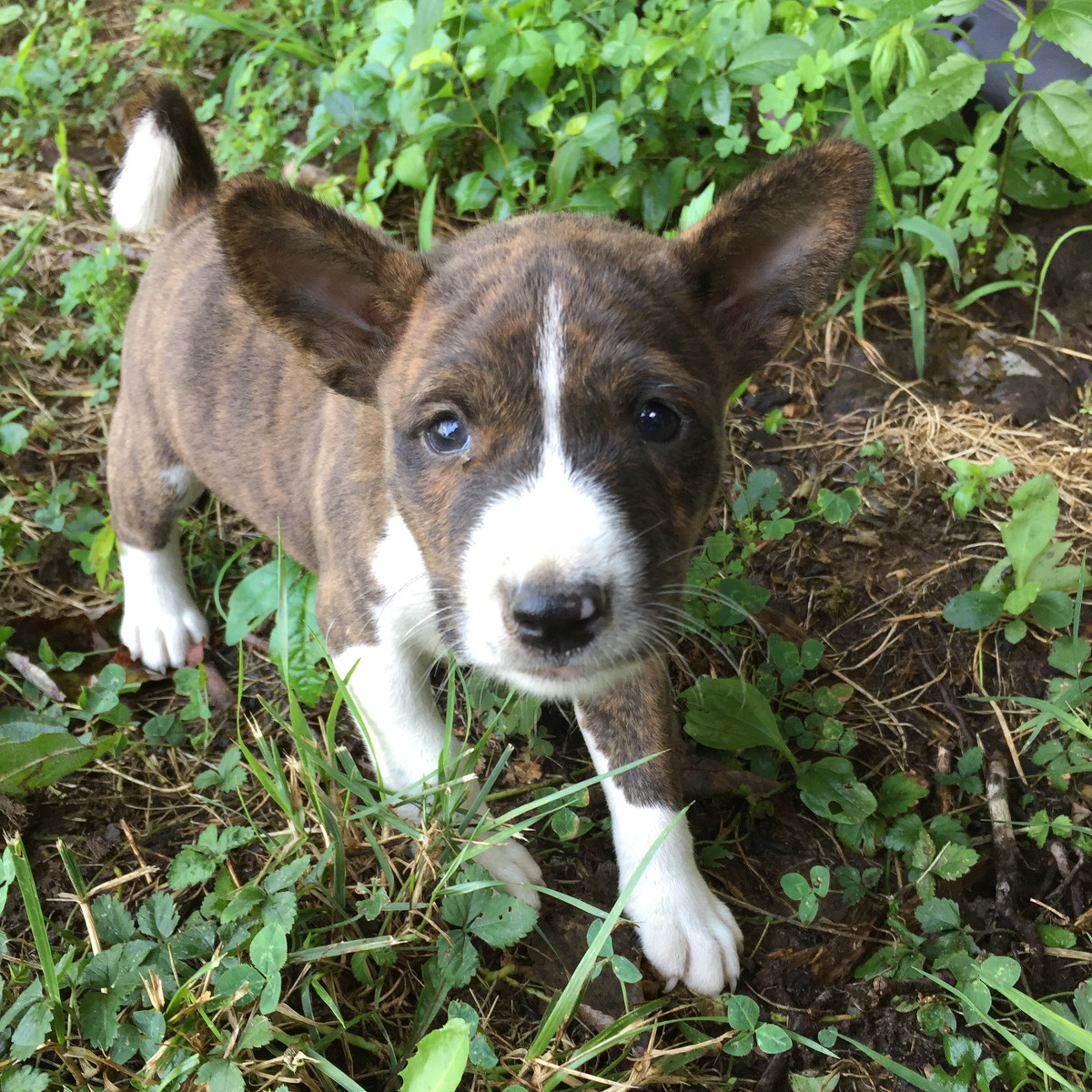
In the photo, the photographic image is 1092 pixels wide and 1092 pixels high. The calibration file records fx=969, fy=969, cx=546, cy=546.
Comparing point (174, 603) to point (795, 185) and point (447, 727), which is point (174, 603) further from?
point (795, 185)

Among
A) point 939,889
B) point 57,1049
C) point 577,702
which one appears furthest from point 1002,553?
point 57,1049

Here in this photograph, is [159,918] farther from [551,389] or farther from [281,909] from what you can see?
[551,389]

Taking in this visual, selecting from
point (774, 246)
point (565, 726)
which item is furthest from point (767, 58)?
point (565, 726)

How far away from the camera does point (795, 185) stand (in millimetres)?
2385

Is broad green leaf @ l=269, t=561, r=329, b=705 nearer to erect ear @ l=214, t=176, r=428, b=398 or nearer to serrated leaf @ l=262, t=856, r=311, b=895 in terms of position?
serrated leaf @ l=262, t=856, r=311, b=895

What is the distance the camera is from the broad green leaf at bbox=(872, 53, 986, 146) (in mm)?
3537

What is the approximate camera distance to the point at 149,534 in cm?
370

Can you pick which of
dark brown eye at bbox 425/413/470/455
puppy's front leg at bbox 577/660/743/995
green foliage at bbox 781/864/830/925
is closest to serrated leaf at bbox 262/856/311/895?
puppy's front leg at bbox 577/660/743/995

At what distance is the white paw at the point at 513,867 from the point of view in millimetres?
2738

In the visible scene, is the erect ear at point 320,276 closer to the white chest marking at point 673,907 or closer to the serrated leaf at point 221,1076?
the white chest marking at point 673,907

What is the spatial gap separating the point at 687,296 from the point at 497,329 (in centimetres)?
56

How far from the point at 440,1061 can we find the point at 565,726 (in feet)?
4.32

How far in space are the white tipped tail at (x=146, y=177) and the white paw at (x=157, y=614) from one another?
1.24m

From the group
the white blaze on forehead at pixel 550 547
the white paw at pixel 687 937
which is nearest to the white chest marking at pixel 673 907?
the white paw at pixel 687 937
